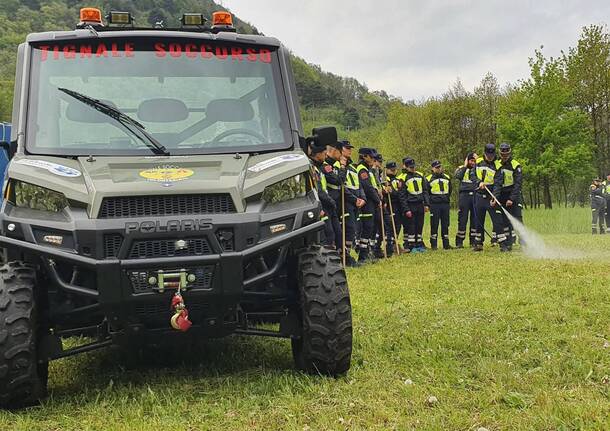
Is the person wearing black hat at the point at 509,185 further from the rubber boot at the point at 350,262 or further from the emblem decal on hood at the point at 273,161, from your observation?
the emblem decal on hood at the point at 273,161

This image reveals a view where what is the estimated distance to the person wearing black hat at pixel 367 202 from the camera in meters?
12.1

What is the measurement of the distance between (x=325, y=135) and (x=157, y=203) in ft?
5.13

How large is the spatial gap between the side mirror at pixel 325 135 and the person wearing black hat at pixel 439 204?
32.3 feet

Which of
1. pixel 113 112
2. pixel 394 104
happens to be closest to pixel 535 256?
pixel 113 112

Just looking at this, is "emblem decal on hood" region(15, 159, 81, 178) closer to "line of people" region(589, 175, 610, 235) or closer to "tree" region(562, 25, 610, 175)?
"line of people" region(589, 175, 610, 235)

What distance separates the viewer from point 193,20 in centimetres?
509

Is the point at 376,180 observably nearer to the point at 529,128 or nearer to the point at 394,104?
the point at 529,128

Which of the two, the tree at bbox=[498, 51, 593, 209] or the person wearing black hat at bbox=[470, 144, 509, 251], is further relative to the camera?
the tree at bbox=[498, 51, 593, 209]

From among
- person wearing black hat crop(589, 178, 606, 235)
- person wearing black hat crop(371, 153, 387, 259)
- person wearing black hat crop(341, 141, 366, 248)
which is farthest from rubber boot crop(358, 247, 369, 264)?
person wearing black hat crop(589, 178, 606, 235)

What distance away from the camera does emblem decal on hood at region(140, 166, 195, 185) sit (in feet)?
12.7

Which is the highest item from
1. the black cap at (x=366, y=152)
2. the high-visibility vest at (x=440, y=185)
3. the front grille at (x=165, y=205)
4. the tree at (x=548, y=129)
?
the tree at (x=548, y=129)

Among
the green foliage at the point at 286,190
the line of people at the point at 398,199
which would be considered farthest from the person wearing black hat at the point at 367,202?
the green foliage at the point at 286,190

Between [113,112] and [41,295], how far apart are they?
138cm

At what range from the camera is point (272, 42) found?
480cm
